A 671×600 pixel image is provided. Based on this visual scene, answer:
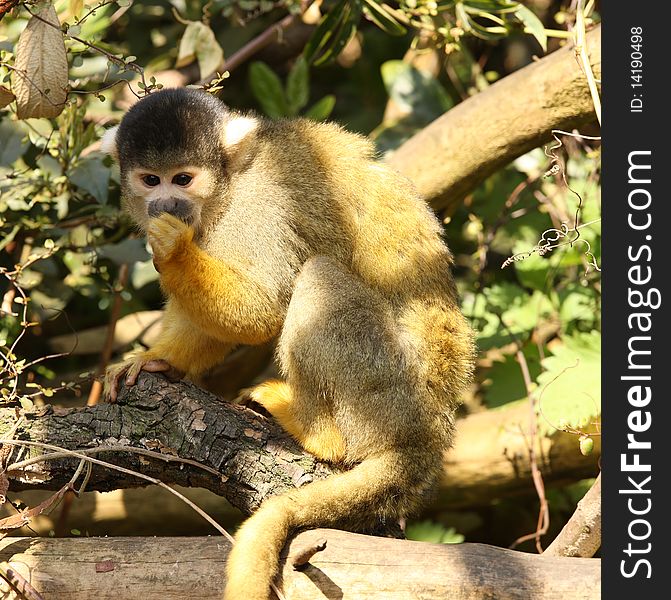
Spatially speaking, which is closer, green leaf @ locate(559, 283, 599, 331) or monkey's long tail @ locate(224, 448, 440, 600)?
monkey's long tail @ locate(224, 448, 440, 600)

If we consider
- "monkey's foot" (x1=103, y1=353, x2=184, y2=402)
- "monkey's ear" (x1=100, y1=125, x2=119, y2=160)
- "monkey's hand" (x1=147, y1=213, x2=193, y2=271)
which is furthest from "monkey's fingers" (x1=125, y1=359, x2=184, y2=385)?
"monkey's ear" (x1=100, y1=125, x2=119, y2=160)

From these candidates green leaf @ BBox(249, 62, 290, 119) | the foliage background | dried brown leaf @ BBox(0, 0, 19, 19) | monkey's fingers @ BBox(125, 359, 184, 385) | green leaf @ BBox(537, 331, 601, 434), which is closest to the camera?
dried brown leaf @ BBox(0, 0, 19, 19)

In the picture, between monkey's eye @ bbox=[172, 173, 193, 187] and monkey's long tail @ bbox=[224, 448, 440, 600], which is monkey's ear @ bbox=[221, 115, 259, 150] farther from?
monkey's long tail @ bbox=[224, 448, 440, 600]

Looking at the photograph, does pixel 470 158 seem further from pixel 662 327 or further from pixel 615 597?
pixel 615 597

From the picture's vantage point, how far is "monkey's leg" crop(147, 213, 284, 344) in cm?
333

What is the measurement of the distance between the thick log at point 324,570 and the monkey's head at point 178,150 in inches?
54.0

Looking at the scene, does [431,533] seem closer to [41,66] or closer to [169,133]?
[169,133]

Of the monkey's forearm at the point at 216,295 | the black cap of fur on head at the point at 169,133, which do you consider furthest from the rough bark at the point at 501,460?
the black cap of fur on head at the point at 169,133

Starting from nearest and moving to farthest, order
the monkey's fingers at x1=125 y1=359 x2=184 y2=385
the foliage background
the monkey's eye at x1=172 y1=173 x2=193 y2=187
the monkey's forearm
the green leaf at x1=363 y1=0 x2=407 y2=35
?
the monkey's forearm
the monkey's fingers at x1=125 y1=359 x2=184 y2=385
the monkey's eye at x1=172 y1=173 x2=193 y2=187
the foliage background
the green leaf at x1=363 y1=0 x2=407 y2=35

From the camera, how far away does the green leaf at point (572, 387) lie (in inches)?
159

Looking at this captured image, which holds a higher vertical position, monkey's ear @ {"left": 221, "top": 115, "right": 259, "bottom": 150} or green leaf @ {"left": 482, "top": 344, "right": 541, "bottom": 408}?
monkey's ear @ {"left": 221, "top": 115, "right": 259, "bottom": 150}

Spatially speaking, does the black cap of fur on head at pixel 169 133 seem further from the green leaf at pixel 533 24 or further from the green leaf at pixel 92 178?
the green leaf at pixel 533 24

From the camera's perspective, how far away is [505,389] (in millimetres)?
4945

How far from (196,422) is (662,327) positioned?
1749mm
